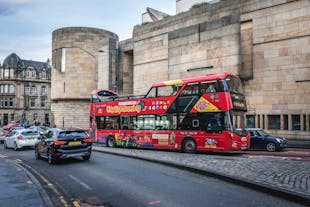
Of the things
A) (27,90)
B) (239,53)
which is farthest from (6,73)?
(239,53)

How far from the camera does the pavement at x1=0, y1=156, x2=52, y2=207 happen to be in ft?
20.6

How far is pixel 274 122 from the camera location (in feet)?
70.4

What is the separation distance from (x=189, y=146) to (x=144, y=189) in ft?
27.8

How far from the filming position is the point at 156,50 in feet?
97.1

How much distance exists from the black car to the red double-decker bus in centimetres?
541

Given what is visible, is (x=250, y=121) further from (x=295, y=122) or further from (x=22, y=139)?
(x=22, y=139)

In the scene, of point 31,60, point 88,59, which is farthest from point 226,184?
point 31,60

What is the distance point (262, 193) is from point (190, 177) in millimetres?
2634

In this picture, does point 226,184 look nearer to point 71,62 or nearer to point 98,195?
point 98,195

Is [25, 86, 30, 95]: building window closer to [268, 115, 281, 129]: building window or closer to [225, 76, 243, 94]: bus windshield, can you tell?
[268, 115, 281, 129]: building window

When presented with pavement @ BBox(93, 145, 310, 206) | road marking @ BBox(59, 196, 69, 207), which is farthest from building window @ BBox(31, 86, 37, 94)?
road marking @ BBox(59, 196, 69, 207)

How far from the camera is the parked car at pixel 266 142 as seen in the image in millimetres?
16312

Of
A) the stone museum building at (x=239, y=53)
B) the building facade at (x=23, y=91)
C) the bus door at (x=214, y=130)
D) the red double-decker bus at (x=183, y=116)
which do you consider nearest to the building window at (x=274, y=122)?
the stone museum building at (x=239, y=53)

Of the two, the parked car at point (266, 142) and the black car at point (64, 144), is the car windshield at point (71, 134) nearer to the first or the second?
the black car at point (64, 144)
